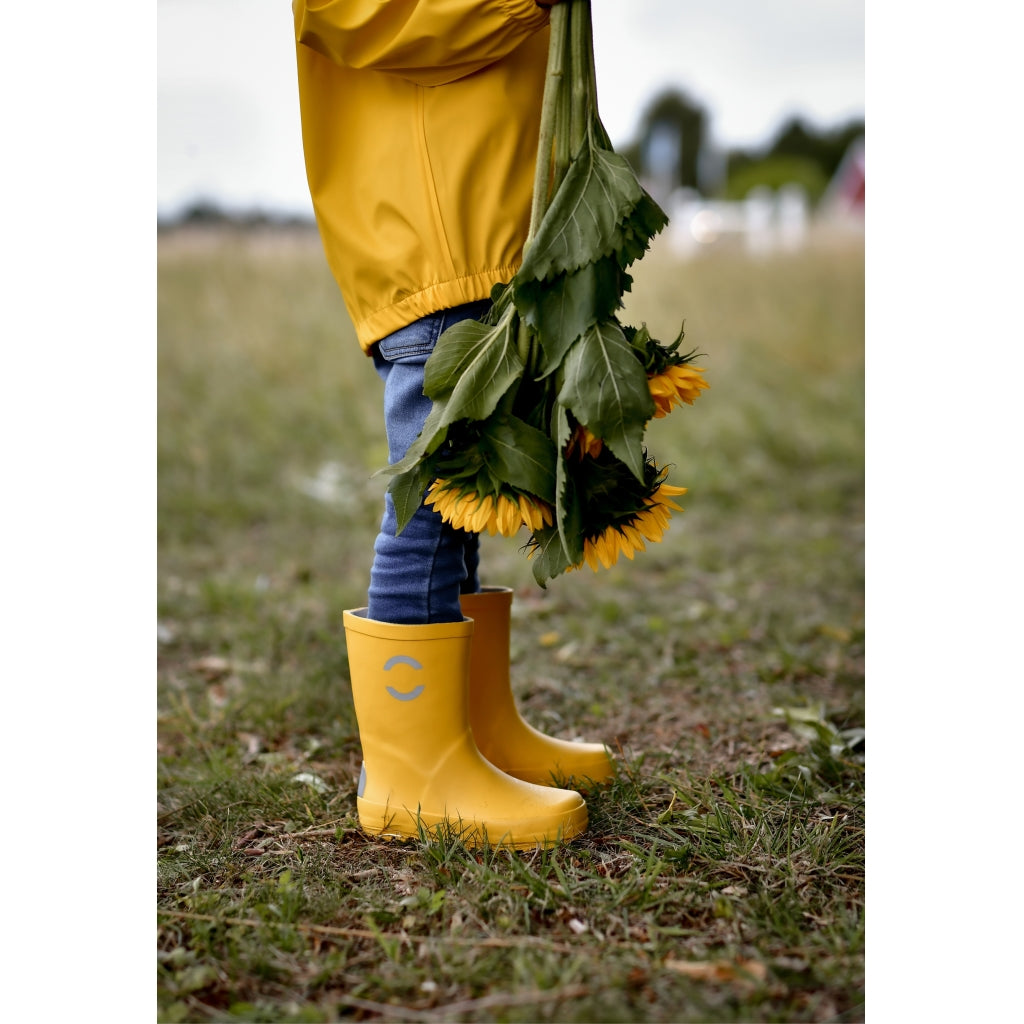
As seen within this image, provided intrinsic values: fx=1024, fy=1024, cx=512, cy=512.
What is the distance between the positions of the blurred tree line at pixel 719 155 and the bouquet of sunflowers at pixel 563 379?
5954mm

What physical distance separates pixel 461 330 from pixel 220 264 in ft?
15.4

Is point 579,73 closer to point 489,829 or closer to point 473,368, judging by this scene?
point 473,368

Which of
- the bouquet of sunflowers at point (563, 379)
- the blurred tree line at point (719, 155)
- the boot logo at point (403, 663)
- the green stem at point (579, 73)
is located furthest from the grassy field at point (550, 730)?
the blurred tree line at point (719, 155)

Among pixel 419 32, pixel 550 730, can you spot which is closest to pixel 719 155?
pixel 550 730

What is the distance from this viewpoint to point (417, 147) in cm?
133

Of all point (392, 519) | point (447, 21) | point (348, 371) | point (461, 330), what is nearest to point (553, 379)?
point (461, 330)

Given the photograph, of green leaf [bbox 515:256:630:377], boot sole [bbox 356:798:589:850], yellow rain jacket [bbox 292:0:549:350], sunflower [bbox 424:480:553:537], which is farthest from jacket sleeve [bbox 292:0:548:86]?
boot sole [bbox 356:798:589:850]

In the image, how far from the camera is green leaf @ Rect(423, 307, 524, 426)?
126cm

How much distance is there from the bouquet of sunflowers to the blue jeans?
10 cm

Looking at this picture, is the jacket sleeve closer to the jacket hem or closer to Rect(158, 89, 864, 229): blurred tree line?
the jacket hem

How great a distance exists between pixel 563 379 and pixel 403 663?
1.55 feet

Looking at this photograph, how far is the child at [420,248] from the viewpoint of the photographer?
4.21 feet

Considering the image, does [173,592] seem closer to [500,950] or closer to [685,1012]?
[500,950]

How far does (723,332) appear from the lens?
5824mm
